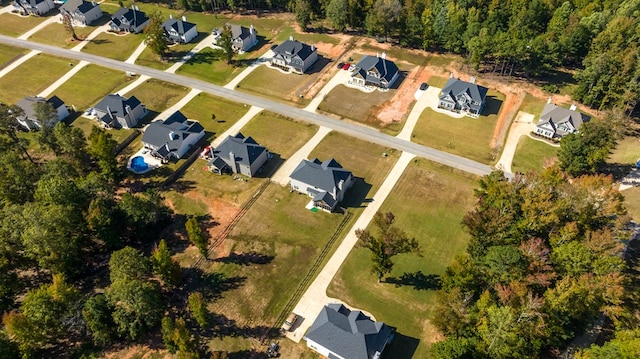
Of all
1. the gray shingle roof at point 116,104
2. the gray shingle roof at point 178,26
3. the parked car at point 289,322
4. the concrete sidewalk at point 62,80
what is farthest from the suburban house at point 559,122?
the concrete sidewalk at point 62,80

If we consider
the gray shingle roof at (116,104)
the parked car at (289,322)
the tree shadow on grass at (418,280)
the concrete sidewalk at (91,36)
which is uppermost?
the concrete sidewalk at (91,36)

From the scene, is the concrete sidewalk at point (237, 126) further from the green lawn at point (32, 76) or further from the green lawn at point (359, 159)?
the green lawn at point (32, 76)

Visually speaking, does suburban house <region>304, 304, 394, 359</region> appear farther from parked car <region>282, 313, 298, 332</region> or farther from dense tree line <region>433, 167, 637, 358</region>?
dense tree line <region>433, 167, 637, 358</region>

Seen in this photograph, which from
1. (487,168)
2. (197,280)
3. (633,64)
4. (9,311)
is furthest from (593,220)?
(9,311)

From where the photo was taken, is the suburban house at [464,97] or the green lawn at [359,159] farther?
the suburban house at [464,97]

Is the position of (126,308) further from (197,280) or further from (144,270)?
(197,280)

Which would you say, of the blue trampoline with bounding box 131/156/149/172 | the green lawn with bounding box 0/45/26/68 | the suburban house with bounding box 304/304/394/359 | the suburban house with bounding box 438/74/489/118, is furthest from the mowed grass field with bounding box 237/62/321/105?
the green lawn with bounding box 0/45/26/68
